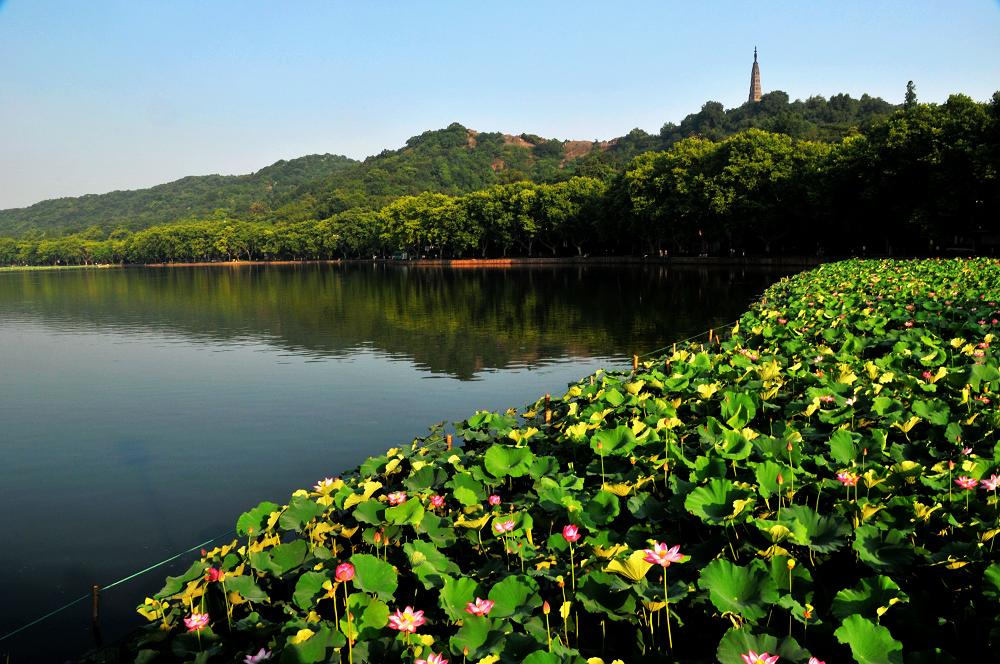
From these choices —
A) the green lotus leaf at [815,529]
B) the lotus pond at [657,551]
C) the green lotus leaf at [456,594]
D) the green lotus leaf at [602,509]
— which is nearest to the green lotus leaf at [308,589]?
the lotus pond at [657,551]

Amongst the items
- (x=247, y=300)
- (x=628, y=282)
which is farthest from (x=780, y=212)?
(x=247, y=300)

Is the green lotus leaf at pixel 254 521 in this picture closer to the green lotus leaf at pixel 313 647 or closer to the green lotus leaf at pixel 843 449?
the green lotus leaf at pixel 313 647

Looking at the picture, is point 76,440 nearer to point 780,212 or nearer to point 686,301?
point 686,301

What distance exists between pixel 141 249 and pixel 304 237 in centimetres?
3986

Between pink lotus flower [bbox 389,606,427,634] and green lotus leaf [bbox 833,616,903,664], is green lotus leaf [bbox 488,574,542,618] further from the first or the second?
green lotus leaf [bbox 833,616,903,664]

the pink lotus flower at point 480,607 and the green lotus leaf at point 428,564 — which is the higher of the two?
the pink lotus flower at point 480,607

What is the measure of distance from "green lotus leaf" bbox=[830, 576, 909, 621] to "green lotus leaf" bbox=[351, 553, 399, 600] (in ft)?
6.52

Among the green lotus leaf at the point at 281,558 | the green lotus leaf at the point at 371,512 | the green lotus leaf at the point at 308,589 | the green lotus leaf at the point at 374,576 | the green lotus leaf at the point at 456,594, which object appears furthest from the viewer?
the green lotus leaf at the point at 371,512

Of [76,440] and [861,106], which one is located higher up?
[861,106]

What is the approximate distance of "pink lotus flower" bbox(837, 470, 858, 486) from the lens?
401 centimetres

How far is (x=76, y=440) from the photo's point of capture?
43.5ft

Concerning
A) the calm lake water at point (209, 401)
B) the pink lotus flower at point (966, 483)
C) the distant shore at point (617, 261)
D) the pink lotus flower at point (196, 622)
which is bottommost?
the calm lake water at point (209, 401)

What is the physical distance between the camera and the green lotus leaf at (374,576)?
11.2 ft

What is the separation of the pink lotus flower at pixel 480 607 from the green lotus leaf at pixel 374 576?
0.48 metres
